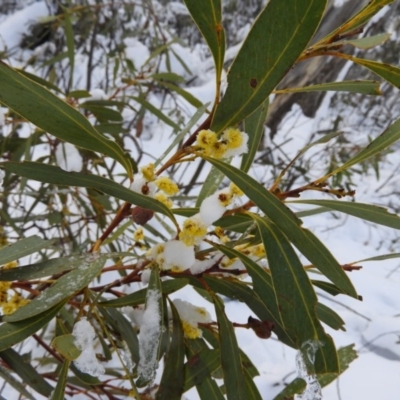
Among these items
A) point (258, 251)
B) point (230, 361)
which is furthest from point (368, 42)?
point (230, 361)

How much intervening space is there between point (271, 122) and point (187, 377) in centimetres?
201

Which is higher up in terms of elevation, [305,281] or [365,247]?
[365,247]

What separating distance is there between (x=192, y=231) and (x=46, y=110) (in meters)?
0.18

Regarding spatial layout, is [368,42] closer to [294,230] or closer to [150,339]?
[294,230]

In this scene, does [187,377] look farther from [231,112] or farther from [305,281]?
[231,112]

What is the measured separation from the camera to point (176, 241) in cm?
46

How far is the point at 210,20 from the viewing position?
362 mm

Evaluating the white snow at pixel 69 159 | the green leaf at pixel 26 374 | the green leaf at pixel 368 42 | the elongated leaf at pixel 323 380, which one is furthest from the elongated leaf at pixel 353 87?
the white snow at pixel 69 159

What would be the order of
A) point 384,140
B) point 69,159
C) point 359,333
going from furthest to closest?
point 359,333, point 69,159, point 384,140

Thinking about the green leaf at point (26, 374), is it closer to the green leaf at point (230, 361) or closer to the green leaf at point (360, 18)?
the green leaf at point (230, 361)

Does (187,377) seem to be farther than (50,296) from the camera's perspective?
Yes

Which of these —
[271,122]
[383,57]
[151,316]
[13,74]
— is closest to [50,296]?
[151,316]

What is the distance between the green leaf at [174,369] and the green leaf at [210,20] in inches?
11.3

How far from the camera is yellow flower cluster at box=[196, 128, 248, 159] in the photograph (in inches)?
15.4
